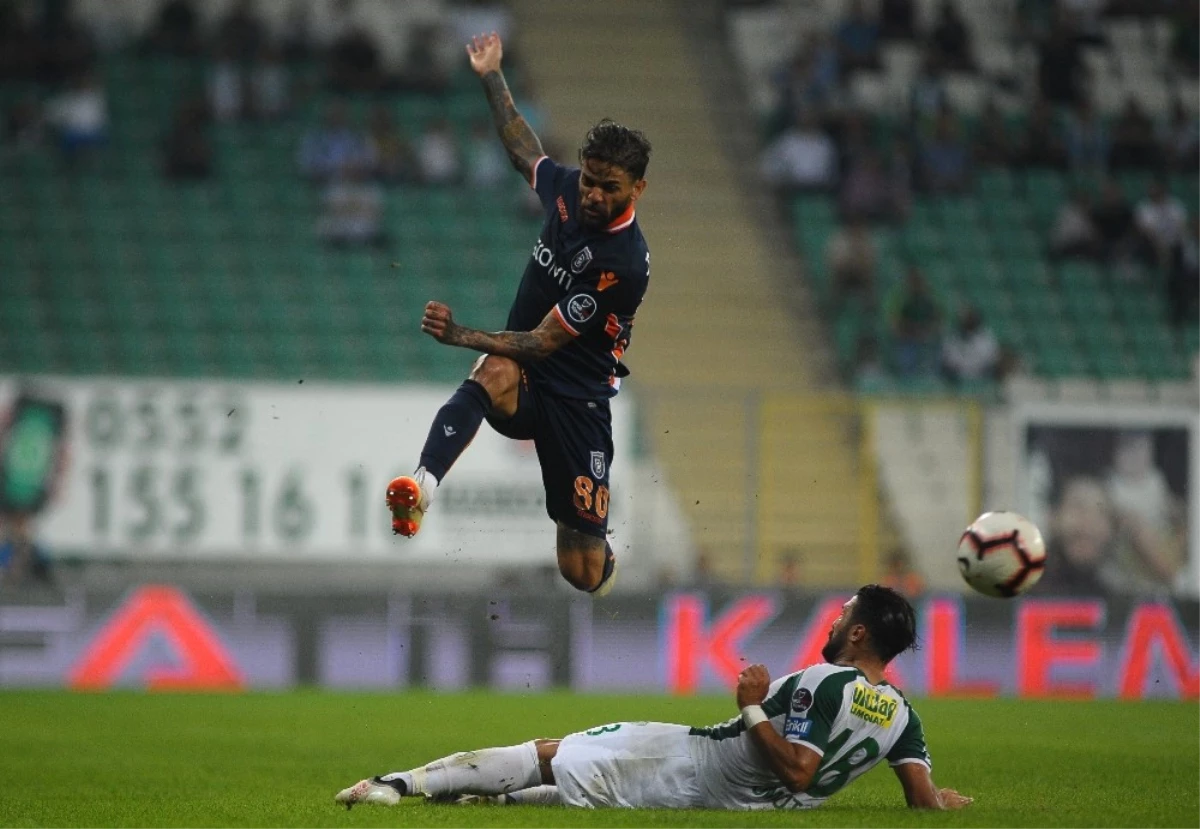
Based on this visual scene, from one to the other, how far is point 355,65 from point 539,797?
637 inches

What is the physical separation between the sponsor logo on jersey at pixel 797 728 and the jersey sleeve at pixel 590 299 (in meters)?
2.26

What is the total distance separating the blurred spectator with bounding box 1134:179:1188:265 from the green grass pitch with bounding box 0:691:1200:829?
8.13 metres

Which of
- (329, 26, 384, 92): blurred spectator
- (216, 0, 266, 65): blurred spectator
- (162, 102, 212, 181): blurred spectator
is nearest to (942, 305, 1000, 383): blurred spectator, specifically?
(329, 26, 384, 92): blurred spectator

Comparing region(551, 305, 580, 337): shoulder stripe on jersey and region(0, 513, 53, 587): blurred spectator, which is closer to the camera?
region(551, 305, 580, 337): shoulder stripe on jersey

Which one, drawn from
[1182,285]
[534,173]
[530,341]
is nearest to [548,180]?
[534,173]

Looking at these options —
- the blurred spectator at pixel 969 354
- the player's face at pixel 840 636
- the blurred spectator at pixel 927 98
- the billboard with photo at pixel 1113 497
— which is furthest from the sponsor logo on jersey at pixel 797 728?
the blurred spectator at pixel 927 98

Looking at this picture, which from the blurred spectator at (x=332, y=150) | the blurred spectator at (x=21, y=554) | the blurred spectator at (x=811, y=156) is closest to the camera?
the blurred spectator at (x=21, y=554)

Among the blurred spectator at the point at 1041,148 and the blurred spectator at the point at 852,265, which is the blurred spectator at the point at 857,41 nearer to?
the blurred spectator at the point at 1041,148

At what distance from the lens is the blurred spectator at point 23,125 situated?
2181 centimetres

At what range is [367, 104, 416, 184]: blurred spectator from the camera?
2247 centimetres

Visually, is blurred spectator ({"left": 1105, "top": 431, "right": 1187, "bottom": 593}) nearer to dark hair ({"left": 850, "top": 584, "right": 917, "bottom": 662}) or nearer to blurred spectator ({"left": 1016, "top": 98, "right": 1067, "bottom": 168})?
blurred spectator ({"left": 1016, "top": 98, "right": 1067, "bottom": 168})

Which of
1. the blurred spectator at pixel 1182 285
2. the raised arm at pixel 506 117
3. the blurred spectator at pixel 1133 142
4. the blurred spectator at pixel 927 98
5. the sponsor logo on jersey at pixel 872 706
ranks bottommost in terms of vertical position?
the sponsor logo on jersey at pixel 872 706

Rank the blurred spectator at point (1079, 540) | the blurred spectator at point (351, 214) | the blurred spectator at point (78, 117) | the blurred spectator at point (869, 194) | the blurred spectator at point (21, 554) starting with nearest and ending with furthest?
1. the blurred spectator at point (21, 554)
2. the blurred spectator at point (1079, 540)
3. the blurred spectator at point (351, 214)
4. the blurred spectator at point (78, 117)
5. the blurred spectator at point (869, 194)

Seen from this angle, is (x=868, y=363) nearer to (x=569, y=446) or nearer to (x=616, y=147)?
(x=569, y=446)
